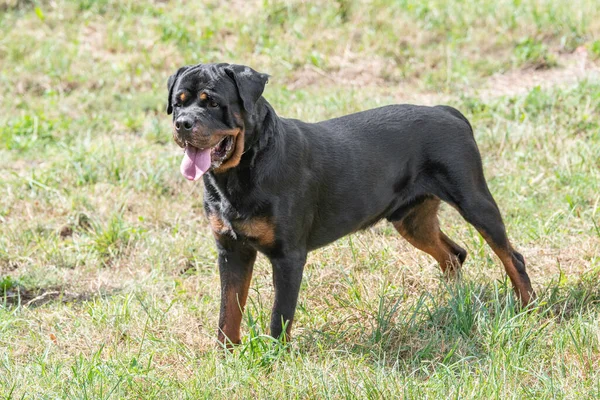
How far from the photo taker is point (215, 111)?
4.22m

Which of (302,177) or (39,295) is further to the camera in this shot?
(39,295)

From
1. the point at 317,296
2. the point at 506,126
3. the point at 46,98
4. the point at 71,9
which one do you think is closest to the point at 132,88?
the point at 46,98

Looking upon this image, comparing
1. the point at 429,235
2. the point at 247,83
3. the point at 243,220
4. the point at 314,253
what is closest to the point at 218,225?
the point at 243,220

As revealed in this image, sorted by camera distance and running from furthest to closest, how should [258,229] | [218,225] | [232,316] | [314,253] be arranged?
[314,253] → [232,316] → [218,225] → [258,229]

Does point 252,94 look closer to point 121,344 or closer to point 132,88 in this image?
point 121,344

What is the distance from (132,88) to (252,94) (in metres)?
5.94

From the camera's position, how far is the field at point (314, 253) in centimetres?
422

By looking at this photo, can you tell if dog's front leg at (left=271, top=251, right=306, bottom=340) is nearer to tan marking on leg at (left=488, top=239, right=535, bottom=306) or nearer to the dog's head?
the dog's head

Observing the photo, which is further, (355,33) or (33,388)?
(355,33)

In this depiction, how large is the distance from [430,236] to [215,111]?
193cm

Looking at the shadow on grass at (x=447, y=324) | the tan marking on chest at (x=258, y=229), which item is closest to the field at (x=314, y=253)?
the shadow on grass at (x=447, y=324)

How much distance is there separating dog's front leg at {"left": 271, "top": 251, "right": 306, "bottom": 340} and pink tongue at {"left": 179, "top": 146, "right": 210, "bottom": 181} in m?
0.64

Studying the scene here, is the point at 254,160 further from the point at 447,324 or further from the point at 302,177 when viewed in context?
the point at 447,324

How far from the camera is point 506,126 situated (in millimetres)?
7980
